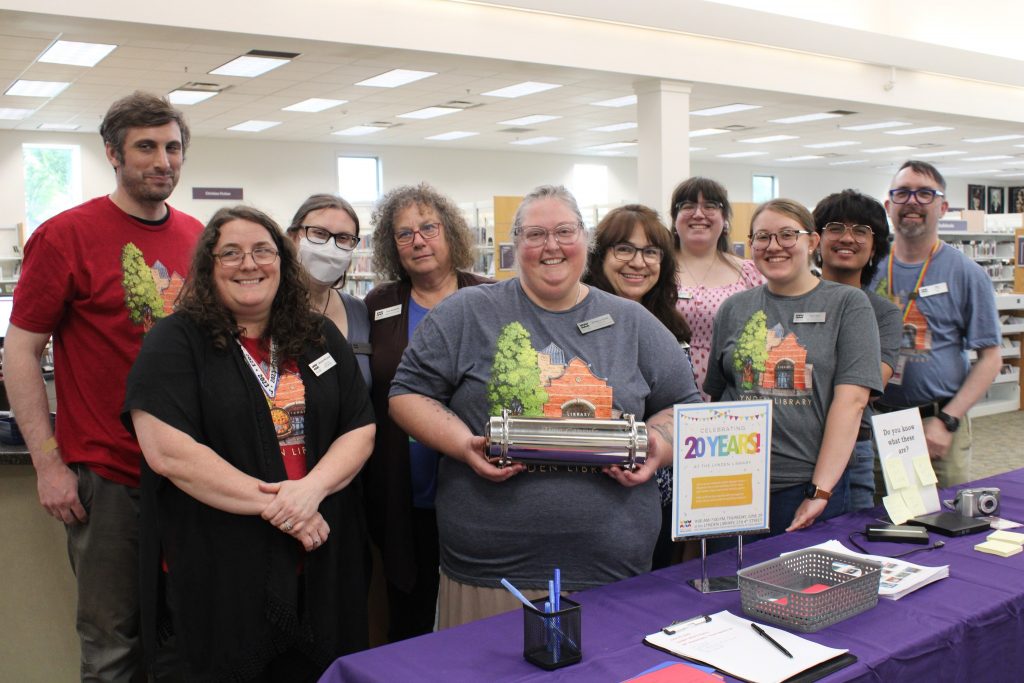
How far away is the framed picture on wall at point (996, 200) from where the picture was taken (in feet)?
88.3

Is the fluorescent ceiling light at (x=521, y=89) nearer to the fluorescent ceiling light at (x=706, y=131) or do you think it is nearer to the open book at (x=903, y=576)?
the fluorescent ceiling light at (x=706, y=131)

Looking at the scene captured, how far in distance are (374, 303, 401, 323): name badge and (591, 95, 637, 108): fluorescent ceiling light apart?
33.2ft

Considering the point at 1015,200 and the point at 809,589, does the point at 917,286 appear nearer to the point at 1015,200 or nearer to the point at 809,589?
the point at 809,589

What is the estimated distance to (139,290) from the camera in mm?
2400

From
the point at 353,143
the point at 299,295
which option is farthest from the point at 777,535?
the point at 353,143

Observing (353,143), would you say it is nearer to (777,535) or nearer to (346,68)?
(346,68)

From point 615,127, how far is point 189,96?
23.6 ft

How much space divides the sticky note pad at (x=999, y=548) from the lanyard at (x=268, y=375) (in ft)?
5.89

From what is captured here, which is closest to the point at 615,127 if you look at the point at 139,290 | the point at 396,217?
the point at 396,217

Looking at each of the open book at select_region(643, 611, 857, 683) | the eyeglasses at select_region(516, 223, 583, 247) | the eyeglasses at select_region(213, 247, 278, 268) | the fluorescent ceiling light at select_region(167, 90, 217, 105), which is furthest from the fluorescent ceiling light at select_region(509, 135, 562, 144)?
the open book at select_region(643, 611, 857, 683)

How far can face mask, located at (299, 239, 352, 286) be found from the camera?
2717 mm

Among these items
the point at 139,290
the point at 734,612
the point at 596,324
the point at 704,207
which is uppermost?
the point at 704,207

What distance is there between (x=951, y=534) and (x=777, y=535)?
446mm

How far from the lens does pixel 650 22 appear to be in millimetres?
8344
